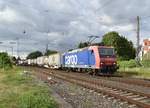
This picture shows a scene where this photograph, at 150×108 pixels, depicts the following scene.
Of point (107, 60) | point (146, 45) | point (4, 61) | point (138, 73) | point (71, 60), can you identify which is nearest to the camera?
point (107, 60)

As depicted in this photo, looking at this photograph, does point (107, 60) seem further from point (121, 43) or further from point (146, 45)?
point (121, 43)

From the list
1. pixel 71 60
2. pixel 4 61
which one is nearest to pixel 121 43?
pixel 4 61

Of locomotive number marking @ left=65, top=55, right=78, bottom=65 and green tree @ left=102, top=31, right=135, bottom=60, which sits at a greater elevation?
green tree @ left=102, top=31, right=135, bottom=60

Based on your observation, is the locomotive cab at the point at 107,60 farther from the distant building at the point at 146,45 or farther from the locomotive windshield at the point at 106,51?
the distant building at the point at 146,45

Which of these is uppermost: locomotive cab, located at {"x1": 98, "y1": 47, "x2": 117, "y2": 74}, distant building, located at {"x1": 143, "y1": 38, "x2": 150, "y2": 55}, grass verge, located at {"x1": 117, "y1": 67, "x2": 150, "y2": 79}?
distant building, located at {"x1": 143, "y1": 38, "x2": 150, "y2": 55}

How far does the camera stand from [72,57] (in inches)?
1970

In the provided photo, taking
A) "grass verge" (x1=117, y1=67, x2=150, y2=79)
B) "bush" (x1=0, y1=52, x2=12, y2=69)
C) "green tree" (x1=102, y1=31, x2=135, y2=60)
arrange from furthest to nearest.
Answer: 1. "green tree" (x1=102, y1=31, x2=135, y2=60)
2. "bush" (x1=0, y1=52, x2=12, y2=69)
3. "grass verge" (x1=117, y1=67, x2=150, y2=79)

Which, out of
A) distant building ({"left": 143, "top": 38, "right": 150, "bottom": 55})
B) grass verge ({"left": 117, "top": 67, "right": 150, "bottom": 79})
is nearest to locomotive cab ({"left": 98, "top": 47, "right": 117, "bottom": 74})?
grass verge ({"left": 117, "top": 67, "right": 150, "bottom": 79})

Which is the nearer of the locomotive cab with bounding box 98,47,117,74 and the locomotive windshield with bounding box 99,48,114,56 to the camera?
the locomotive cab with bounding box 98,47,117,74

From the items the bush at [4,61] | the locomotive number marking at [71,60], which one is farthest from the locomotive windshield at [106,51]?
the bush at [4,61]

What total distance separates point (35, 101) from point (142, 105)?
3.94 metres

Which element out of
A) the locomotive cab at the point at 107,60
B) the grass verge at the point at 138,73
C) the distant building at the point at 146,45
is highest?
the distant building at the point at 146,45

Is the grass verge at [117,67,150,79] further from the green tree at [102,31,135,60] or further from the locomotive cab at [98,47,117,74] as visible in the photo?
the green tree at [102,31,135,60]

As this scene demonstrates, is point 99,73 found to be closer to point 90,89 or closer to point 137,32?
point 137,32
